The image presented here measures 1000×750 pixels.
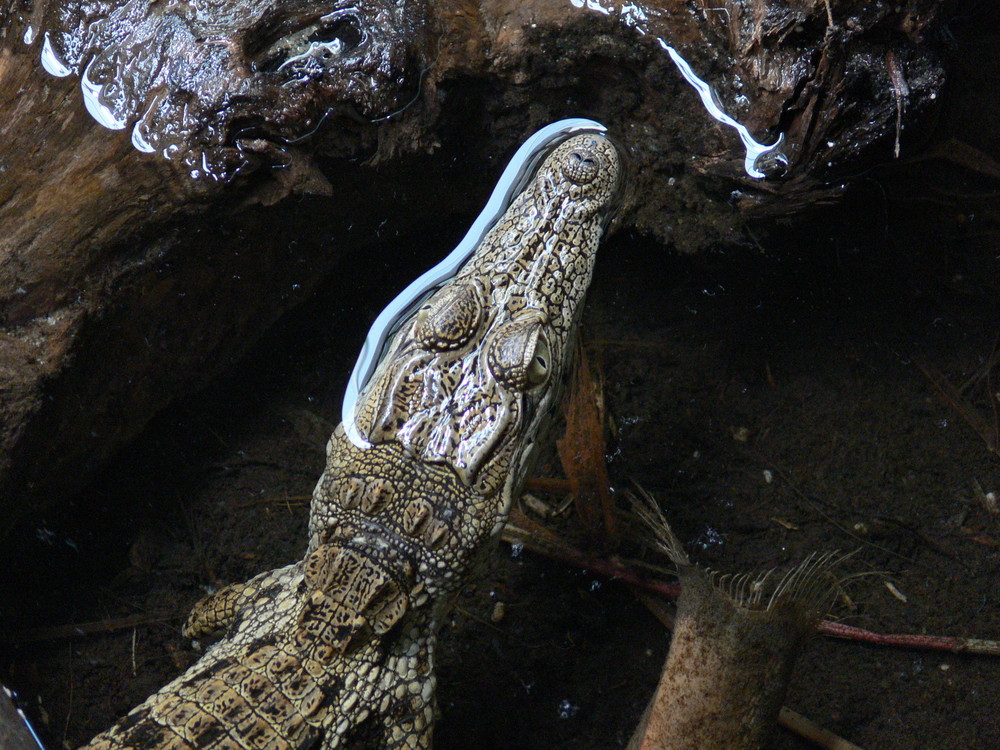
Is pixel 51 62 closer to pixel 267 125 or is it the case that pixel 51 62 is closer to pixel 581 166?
pixel 267 125

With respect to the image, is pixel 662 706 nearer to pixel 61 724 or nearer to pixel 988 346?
pixel 988 346

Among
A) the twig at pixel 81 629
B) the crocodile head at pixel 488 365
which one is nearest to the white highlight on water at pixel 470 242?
the crocodile head at pixel 488 365

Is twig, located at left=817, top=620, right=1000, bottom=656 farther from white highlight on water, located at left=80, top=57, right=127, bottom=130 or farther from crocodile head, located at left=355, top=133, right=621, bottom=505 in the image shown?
white highlight on water, located at left=80, top=57, right=127, bottom=130

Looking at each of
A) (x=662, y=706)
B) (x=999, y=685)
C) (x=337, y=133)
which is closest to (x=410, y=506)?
(x=662, y=706)

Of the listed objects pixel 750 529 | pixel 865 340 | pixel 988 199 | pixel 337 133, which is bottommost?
pixel 750 529

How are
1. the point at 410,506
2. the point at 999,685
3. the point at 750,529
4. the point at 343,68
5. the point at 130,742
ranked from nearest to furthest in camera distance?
the point at 130,742, the point at 410,506, the point at 343,68, the point at 999,685, the point at 750,529

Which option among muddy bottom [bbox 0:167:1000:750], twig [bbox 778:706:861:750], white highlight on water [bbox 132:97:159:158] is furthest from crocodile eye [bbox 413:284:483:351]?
twig [bbox 778:706:861:750]

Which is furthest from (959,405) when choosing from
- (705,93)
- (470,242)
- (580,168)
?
(470,242)
